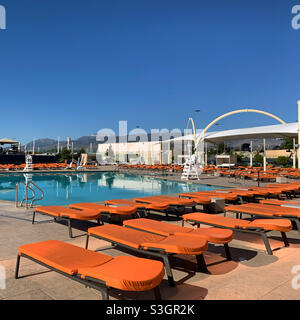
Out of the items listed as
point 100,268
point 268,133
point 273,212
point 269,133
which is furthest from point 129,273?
point 268,133

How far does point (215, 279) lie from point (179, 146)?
42.4 metres

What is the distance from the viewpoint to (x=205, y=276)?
2.85 m

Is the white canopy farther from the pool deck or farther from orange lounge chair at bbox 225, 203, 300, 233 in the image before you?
the pool deck

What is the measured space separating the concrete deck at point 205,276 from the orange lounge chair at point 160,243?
7.9 inches

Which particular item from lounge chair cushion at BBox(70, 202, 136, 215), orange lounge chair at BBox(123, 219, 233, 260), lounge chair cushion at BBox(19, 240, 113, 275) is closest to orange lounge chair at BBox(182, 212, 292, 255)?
orange lounge chair at BBox(123, 219, 233, 260)

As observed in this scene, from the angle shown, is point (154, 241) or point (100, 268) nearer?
point (100, 268)

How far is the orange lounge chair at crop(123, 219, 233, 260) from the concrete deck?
303mm

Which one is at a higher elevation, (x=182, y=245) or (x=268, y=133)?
(x=268, y=133)

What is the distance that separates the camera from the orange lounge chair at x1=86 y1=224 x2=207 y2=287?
2.67 meters

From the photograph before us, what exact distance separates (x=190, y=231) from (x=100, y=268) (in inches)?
60.5

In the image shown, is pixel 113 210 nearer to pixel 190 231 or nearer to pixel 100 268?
pixel 190 231
